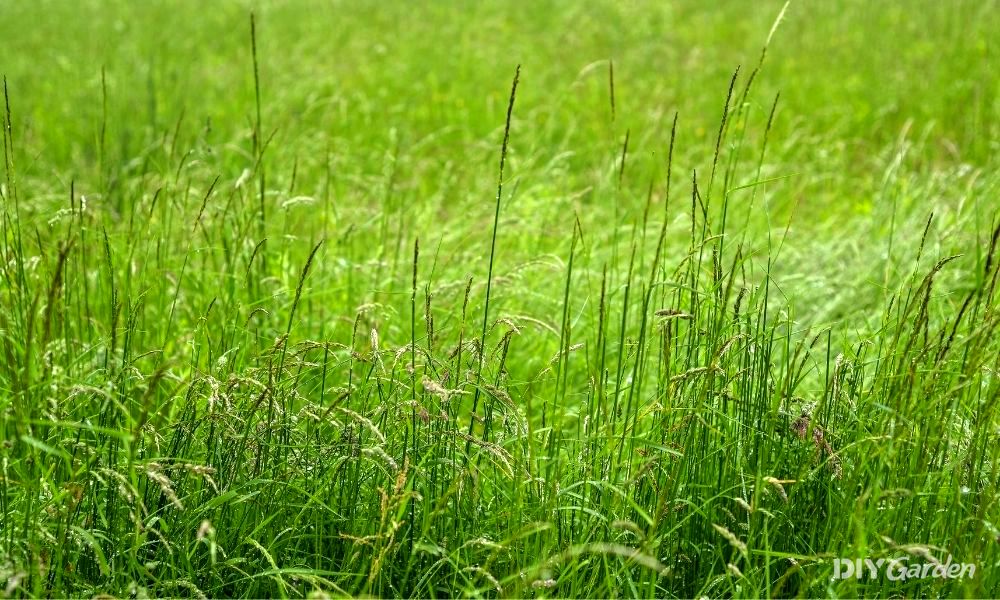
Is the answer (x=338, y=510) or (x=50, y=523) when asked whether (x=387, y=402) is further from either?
(x=50, y=523)

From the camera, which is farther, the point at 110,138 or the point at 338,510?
the point at 110,138

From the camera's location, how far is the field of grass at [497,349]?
1.59 metres

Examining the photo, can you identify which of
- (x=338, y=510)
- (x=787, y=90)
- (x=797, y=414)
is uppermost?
(x=787, y=90)

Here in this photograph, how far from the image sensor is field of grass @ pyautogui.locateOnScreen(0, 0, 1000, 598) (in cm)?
159

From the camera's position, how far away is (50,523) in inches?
64.0

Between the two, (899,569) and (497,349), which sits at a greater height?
(497,349)

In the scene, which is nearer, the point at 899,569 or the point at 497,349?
the point at 899,569

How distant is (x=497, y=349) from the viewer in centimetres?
186

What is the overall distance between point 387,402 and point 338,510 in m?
0.23

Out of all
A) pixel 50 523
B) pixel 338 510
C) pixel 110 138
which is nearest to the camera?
pixel 50 523

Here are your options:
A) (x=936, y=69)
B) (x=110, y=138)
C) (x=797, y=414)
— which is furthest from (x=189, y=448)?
(x=936, y=69)

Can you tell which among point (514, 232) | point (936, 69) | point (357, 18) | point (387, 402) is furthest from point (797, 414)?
point (357, 18)

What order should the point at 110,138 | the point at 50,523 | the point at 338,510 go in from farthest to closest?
the point at 110,138, the point at 338,510, the point at 50,523

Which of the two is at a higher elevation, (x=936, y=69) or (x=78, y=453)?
(x=936, y=69)
